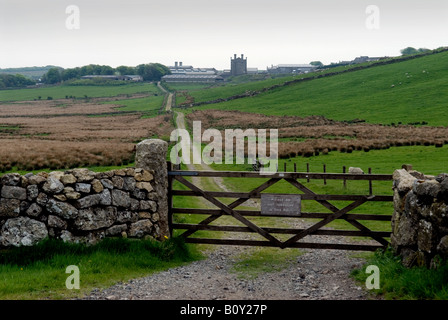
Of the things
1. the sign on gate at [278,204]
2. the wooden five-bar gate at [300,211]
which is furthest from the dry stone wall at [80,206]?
the sign on gate at [278,204]

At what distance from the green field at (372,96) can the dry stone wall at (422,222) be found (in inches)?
2035

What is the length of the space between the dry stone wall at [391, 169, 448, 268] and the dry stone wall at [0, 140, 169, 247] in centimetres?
600

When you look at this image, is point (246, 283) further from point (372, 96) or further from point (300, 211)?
point (372, 96)

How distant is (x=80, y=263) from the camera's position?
9500 millimetres

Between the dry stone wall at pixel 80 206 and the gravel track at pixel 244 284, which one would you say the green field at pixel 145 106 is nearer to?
the dry stone wall at pixel 80 206

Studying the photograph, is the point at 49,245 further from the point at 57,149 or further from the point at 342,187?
the point at 57,149

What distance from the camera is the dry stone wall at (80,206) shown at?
9.88m

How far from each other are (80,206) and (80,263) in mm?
1449

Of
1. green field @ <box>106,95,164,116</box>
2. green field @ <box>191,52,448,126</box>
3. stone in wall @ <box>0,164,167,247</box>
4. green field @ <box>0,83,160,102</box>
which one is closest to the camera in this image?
stone in wall @ <box>0,164,167,247</box>

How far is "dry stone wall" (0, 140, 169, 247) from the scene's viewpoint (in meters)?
9.88

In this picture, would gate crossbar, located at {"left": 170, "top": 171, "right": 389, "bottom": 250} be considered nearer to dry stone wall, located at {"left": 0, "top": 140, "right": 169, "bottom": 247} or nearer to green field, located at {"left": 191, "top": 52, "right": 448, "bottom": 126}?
dry stone wall, located at {"left": 0, "top": 140, "right": 169, "bottom": 247}

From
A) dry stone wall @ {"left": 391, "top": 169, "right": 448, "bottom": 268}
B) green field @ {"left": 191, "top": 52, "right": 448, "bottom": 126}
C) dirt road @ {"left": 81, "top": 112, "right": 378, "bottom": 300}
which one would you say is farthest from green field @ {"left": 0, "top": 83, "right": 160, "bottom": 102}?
dry stone wall @ {"left": 391, "top": 169, "right": 448, "bottom": 268}
